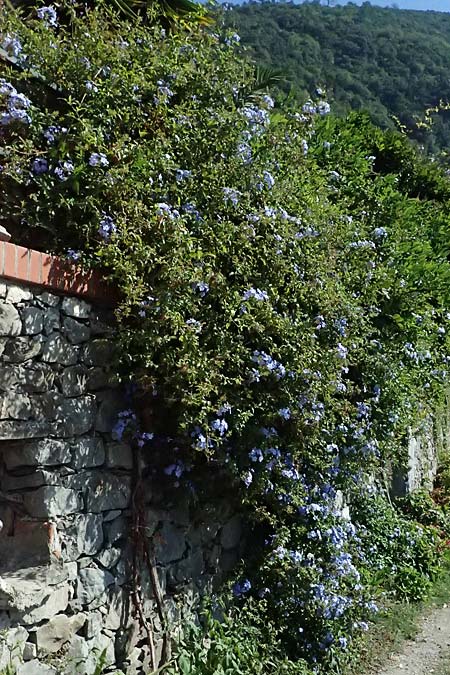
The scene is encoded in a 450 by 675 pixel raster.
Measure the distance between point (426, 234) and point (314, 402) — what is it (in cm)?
520

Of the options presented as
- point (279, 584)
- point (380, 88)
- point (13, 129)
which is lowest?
point (279, 584)

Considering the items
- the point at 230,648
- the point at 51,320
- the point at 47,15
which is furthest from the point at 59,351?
the point at 47,15

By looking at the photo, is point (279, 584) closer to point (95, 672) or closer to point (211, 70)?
point (95, 672)

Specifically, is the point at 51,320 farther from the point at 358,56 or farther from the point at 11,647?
the point at 358,56

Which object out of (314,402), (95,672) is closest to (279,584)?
(314,402)

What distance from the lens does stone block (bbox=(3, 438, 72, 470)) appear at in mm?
3971

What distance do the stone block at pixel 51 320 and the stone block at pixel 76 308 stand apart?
57mm

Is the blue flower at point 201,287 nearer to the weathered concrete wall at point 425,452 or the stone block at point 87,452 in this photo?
the stone block at point 87,452

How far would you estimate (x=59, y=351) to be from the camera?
4.13 metres

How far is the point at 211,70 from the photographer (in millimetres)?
5297

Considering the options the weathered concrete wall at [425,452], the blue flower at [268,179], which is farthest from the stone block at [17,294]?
the weathered concrete wall at [425,452]

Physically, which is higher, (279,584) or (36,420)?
(36,420)

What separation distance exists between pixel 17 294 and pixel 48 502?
3.38ft

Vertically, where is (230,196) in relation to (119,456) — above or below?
above
